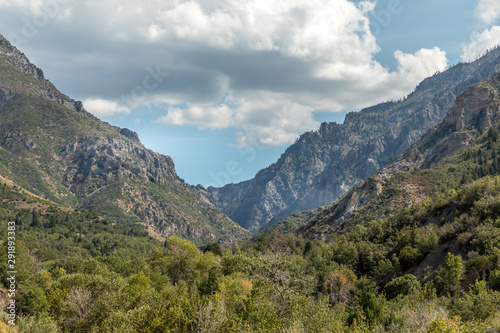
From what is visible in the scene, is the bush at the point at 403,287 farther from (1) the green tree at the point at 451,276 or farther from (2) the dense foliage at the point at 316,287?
(1) the green tree at the point at 451,276

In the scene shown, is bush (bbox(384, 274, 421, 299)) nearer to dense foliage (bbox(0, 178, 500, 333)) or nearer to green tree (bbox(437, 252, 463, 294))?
dense foliage (bbox(0, 178, 500, 333))

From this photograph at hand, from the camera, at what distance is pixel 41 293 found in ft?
185

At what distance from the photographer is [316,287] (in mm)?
61625

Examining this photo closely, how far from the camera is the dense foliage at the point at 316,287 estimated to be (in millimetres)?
25375

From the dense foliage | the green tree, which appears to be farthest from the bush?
the green tree

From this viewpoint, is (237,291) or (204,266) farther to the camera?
(204,266)

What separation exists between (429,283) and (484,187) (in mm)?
28234

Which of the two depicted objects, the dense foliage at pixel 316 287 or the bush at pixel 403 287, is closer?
the dense foliage at pixel 316 287

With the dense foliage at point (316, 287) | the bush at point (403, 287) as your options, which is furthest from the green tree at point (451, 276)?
the bush at point (403, 287)

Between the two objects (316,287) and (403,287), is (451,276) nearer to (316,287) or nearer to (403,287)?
(403,287)

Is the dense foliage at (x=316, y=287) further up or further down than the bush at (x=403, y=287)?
further up

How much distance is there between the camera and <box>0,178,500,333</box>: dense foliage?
25375 mm

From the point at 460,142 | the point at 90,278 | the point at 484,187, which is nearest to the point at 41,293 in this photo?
the point at 90,278

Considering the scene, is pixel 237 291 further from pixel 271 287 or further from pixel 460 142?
pixel 460 142
